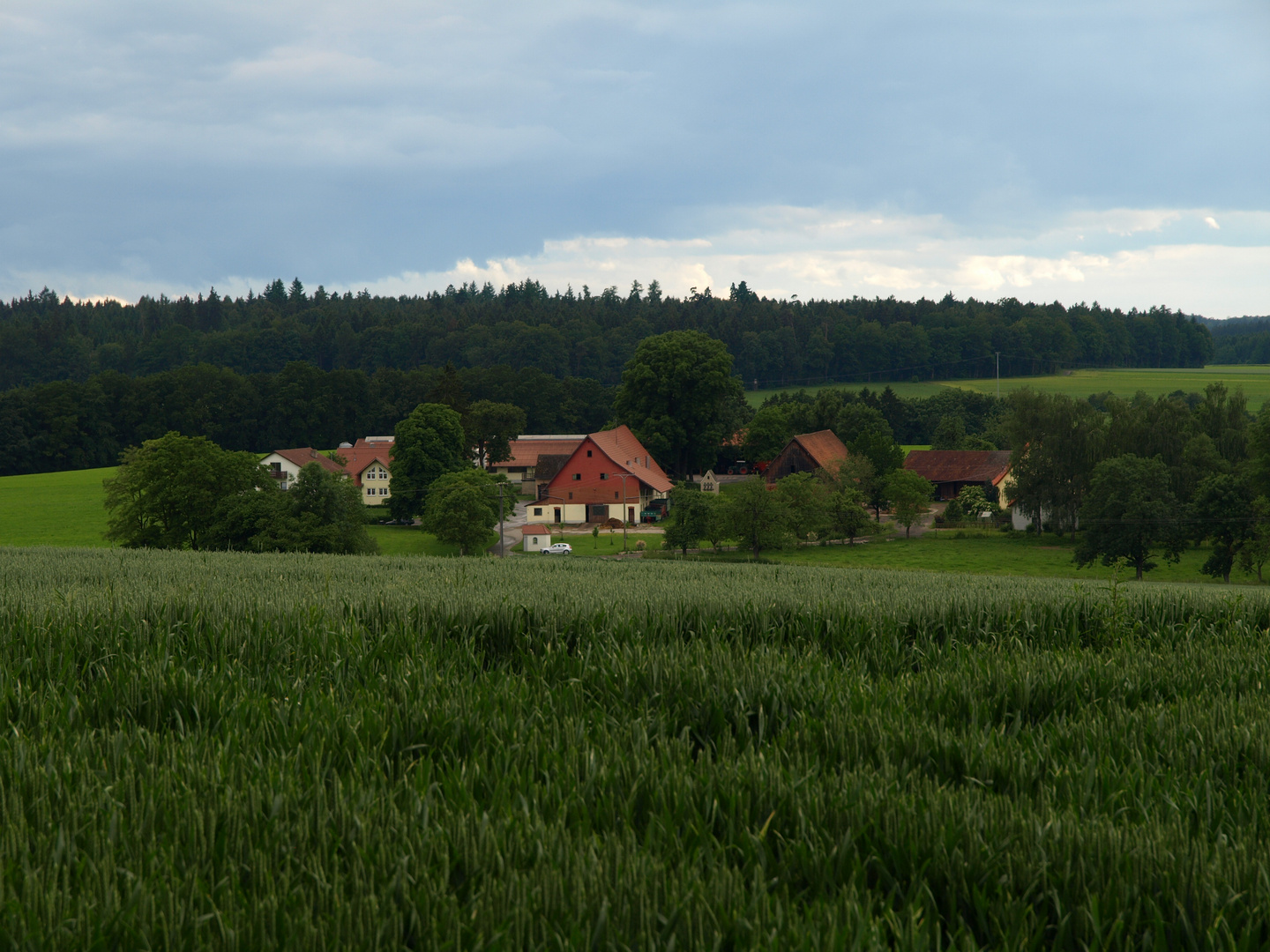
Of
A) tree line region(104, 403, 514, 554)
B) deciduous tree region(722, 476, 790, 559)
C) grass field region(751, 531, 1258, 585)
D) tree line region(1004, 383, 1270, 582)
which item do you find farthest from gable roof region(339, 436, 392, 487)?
tree line region(1004, 383, 1270, 582)

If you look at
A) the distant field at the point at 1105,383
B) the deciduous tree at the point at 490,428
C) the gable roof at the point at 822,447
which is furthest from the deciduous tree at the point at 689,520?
the distant field at the point at 1105,383

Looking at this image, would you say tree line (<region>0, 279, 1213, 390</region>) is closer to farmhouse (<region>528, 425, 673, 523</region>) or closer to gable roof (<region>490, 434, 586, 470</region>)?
gable roof (<region>490, 434, 586, 470</region>)

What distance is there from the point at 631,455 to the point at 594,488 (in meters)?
6.06

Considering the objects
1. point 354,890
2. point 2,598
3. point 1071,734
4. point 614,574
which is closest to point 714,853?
point 354,890

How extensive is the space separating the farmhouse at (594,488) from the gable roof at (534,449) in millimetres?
17106

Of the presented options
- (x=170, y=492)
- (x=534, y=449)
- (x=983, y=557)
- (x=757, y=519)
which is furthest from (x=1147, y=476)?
(x=534, y=449)

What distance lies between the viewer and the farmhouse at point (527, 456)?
92.8 metres

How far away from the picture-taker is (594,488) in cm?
7494

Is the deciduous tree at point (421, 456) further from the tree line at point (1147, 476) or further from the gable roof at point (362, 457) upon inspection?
the tree line at point (1147, 476)

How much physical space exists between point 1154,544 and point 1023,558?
693 centimetres

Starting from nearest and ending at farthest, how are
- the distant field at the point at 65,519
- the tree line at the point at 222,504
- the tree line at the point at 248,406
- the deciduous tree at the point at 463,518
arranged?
the tree line at the point at 222,504 → the deciduous tree at the point at 463,518 → the distant field at the point at 65,519 → the tree line at the point at 248,406

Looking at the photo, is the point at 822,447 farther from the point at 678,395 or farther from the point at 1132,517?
the point at 1132,517

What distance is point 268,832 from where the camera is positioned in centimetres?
261

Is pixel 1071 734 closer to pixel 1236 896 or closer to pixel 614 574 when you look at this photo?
pixel 1236 896
